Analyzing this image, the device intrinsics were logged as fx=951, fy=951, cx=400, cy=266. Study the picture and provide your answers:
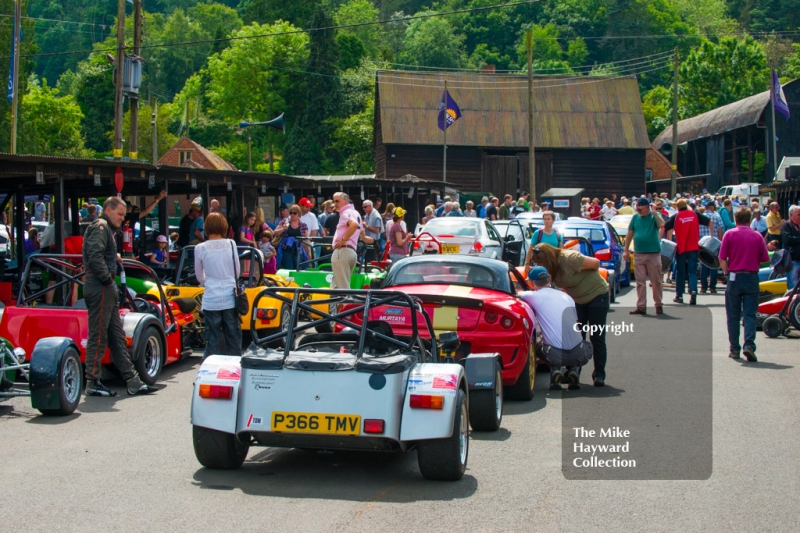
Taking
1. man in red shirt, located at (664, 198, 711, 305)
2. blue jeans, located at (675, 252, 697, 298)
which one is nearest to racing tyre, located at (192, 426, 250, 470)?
man in red shirt, located at (664, 198, 711, 305)

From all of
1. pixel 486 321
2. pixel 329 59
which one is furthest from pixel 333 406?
pixel 329 59

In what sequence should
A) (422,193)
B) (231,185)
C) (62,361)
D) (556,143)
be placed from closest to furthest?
(62,361)
(231,185)
(422,193)
(556,143)

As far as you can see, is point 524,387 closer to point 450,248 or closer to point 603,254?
point 450,248

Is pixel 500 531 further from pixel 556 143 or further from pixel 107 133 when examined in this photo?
pixel 107 133

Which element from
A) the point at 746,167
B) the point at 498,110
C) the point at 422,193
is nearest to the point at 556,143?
the point at 498,110

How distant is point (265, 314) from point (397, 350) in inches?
225

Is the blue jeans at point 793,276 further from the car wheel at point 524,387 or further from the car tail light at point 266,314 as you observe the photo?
the car tail light at point 266,314

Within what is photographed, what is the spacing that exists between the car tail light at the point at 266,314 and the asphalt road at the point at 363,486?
337 cm

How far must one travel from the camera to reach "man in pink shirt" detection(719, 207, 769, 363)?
11711 millimetres

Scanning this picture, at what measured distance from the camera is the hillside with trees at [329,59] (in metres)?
81.0

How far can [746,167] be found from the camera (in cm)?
6197

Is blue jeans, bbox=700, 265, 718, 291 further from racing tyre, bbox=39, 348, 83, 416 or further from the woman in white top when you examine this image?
racing tyre, bbox=39, 348, 83, 416

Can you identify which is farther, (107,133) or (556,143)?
(107,133)

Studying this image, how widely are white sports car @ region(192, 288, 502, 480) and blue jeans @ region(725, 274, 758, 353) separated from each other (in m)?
6.47
